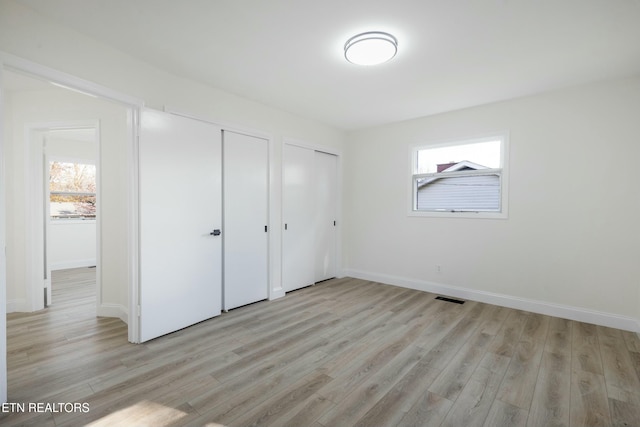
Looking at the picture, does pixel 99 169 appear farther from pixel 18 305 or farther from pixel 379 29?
pixel 379 29

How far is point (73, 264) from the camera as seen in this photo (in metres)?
6.10

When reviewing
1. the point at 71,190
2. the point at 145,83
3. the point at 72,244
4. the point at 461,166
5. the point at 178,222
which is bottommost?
the point at 72,244

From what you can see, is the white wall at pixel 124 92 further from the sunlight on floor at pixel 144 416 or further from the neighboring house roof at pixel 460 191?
the neighboring house roof at pixel 460 191

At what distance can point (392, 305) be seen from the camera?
3.81 meters

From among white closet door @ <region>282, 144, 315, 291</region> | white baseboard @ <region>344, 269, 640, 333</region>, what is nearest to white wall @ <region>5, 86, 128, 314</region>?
white closet door @ <region>282, 144, 315, 291</region>

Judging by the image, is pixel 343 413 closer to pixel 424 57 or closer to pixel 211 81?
pixel 424 57

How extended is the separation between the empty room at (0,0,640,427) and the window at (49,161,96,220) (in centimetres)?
281

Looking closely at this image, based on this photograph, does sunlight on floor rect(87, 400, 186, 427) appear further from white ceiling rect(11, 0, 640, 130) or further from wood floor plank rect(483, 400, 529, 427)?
white ceiling rect(11, 0, 640, 130)

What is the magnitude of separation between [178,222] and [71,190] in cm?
536

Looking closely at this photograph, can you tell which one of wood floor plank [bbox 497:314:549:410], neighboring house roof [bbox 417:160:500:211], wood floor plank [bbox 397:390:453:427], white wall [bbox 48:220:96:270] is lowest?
wood floor plank [bbox 397:390:453:427]

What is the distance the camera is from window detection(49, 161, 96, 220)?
6.21 m

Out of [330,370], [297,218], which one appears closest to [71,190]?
→ [297,218]

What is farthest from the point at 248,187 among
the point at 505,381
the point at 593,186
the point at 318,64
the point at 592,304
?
the point at 592,304

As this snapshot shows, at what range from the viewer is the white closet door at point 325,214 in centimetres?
489
